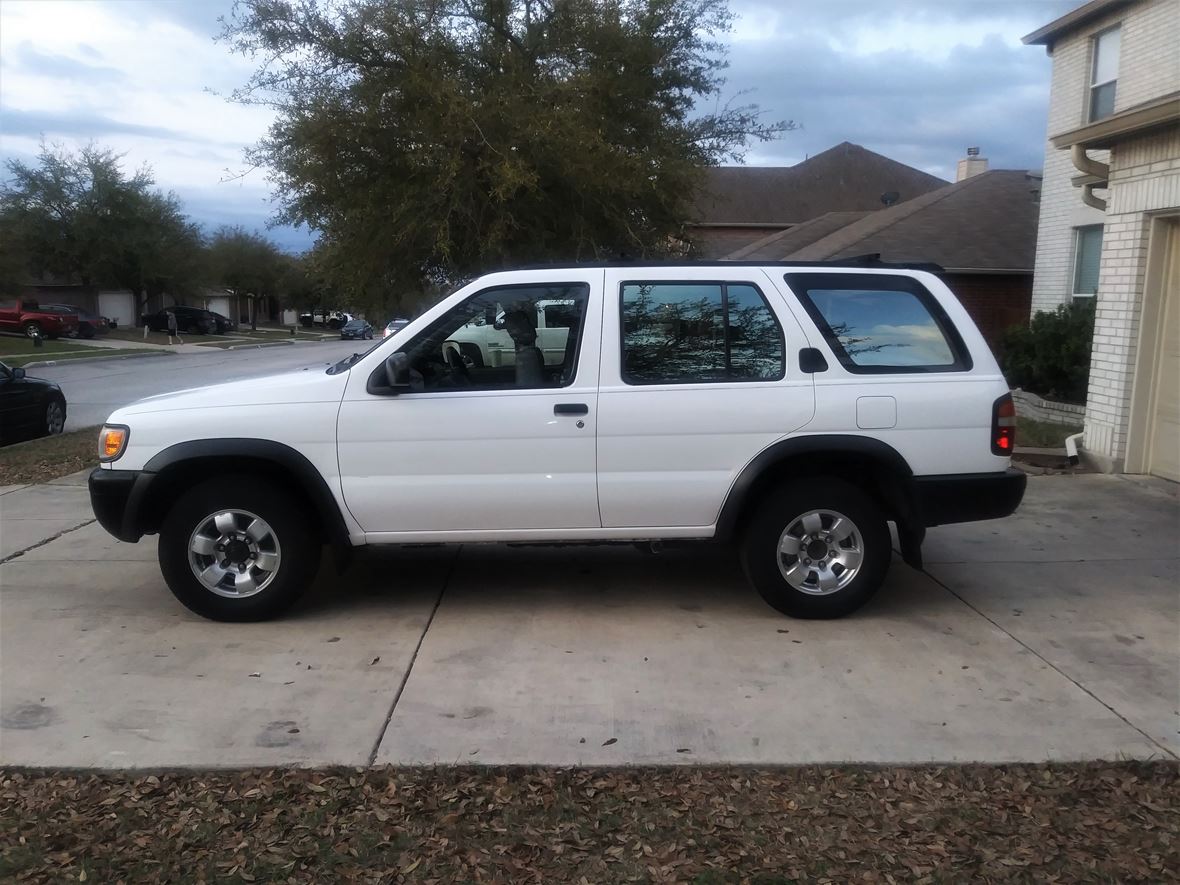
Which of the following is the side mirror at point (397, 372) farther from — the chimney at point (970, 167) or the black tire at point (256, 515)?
the chimney at point (970, 167)

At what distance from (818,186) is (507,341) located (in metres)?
→ 40.4

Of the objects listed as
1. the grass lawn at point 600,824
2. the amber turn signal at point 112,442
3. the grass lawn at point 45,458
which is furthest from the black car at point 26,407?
the grass lawn at point 600,824

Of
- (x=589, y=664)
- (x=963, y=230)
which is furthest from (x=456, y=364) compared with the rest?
(x=963, y=230)

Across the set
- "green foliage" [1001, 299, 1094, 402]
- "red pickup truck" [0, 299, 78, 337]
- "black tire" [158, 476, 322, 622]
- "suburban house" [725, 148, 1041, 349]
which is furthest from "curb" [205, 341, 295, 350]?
"black tire" [158, 476, 322, 622]

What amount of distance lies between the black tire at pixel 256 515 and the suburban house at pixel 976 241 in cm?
1690

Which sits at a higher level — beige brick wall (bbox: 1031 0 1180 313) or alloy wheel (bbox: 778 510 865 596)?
beige brick wall (bbox: 1031 0 1180 313)

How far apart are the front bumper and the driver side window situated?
161cm

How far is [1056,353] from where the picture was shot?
14781 mm

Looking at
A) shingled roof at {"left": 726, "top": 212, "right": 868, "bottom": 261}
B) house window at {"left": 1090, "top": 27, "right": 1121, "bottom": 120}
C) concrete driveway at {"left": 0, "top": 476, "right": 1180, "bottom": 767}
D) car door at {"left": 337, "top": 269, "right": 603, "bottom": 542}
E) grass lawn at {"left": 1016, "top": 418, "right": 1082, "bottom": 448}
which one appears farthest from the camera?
shingled roof at {"left": 726, "top": 212, "right": 868, "bottom": 261}

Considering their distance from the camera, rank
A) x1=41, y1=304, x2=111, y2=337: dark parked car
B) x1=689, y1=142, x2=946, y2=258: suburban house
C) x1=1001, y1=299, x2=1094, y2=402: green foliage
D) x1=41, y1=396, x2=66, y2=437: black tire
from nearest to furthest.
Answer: x1=1001, y1=299, x2=1094, y2=402: green foliage, x1=41, y1=396, x2=66, y2=437: black tire, x1=689, y1=142, x2=946, y2=258: suburban house, x1=41, y1=304, x2=111, y2=337: dark parked car

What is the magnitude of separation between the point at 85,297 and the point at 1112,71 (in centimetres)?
5391

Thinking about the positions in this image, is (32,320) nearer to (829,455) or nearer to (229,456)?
(229,456)

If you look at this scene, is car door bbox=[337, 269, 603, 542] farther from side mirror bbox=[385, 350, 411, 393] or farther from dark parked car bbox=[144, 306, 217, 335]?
dark parked car bbox=[144, 306, 217, 335]

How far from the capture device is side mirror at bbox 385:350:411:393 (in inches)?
221
